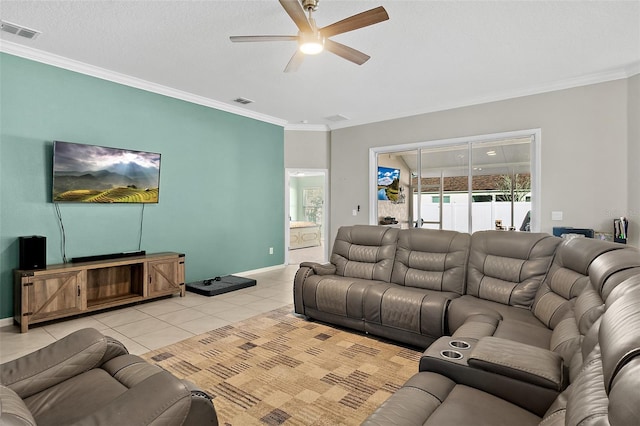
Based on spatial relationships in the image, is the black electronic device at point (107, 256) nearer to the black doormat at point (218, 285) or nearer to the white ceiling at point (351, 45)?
the black doormat at point (218, 285)

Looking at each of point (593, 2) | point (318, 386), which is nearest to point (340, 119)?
point (593, 2)

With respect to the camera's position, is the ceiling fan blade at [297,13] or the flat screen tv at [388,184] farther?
the flat screen tv at [388,184]

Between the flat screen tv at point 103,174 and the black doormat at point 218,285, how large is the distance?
4.71 ft

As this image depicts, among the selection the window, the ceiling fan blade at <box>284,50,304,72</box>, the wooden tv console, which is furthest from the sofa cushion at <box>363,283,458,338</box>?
the window

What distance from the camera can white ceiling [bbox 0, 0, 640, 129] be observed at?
305 centimetres

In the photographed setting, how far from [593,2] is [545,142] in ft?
7.86

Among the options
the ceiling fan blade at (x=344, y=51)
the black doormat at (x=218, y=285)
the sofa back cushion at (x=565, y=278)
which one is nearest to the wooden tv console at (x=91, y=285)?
the black doormat at (x=218, y=285)

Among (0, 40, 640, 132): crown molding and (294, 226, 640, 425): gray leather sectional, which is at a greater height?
(0, 40, 640, 132): crown molding

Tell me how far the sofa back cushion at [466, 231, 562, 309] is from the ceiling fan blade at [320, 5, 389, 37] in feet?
7.19

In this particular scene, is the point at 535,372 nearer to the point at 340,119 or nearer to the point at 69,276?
the point at 69,276

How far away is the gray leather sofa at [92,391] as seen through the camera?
1025mm

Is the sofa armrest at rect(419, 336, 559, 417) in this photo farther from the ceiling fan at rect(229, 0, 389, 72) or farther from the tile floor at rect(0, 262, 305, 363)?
the tile floor at rect(0, 262, 305, 363)

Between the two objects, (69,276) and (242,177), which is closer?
(69,276)

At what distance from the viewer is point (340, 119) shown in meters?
6.92
